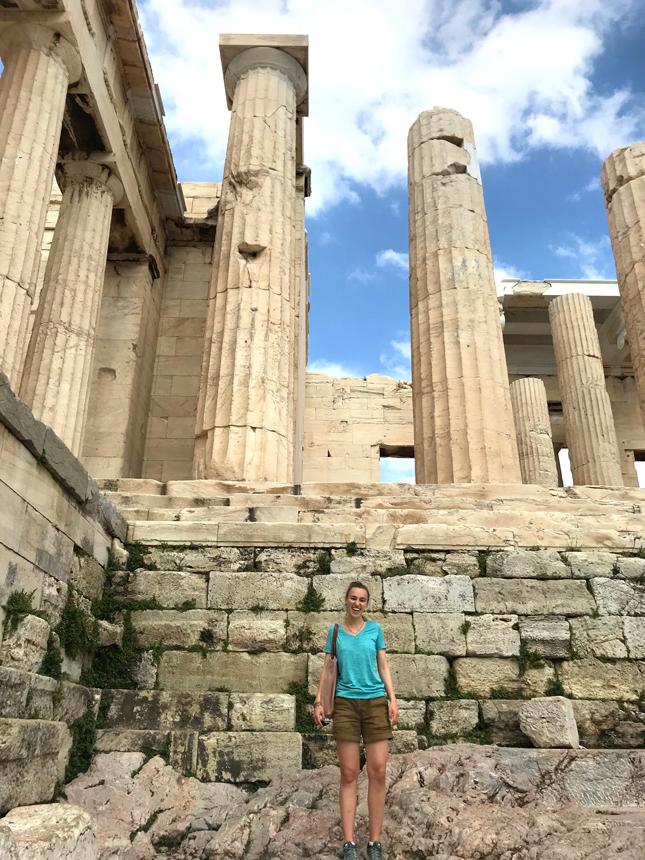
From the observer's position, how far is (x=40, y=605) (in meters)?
4.37

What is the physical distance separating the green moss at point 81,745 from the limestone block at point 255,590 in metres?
1.27

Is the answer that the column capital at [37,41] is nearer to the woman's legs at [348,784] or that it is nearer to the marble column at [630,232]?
the marble column at [630,232]

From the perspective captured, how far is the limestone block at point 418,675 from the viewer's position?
5285 millimetres

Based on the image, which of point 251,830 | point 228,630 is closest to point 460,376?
point 228,630

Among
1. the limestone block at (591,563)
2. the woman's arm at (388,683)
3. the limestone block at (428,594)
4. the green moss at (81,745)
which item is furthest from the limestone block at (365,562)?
the green moss at (81,745)

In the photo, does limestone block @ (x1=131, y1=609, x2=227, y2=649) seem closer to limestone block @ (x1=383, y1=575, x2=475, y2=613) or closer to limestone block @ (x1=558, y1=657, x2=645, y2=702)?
limestone block @ (x1=383, y1=575, x2=475, y2=613)

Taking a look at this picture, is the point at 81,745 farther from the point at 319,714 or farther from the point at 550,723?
the point at 550,723

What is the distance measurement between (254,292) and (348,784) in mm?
8079

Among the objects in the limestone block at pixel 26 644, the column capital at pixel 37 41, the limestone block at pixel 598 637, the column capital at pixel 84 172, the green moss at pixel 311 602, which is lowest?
the limestone block at pixel 26 644

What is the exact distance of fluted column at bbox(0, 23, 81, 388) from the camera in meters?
9.11

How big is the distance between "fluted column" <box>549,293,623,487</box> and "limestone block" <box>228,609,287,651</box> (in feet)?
52.9

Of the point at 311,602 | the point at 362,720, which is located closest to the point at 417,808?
the point at 362,720

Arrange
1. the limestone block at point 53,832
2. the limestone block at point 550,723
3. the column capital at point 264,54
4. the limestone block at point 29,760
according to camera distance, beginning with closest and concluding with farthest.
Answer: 1. the limestone block at point 53,832
2. the limestone block at point 29,760
3. the limestone block at point 550,723
4. the column capital at point 264,54

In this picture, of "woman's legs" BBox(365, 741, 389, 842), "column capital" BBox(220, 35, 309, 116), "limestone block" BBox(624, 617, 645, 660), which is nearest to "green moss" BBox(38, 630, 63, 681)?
"woman's legs" BBox(365, 741, 389, 842)
